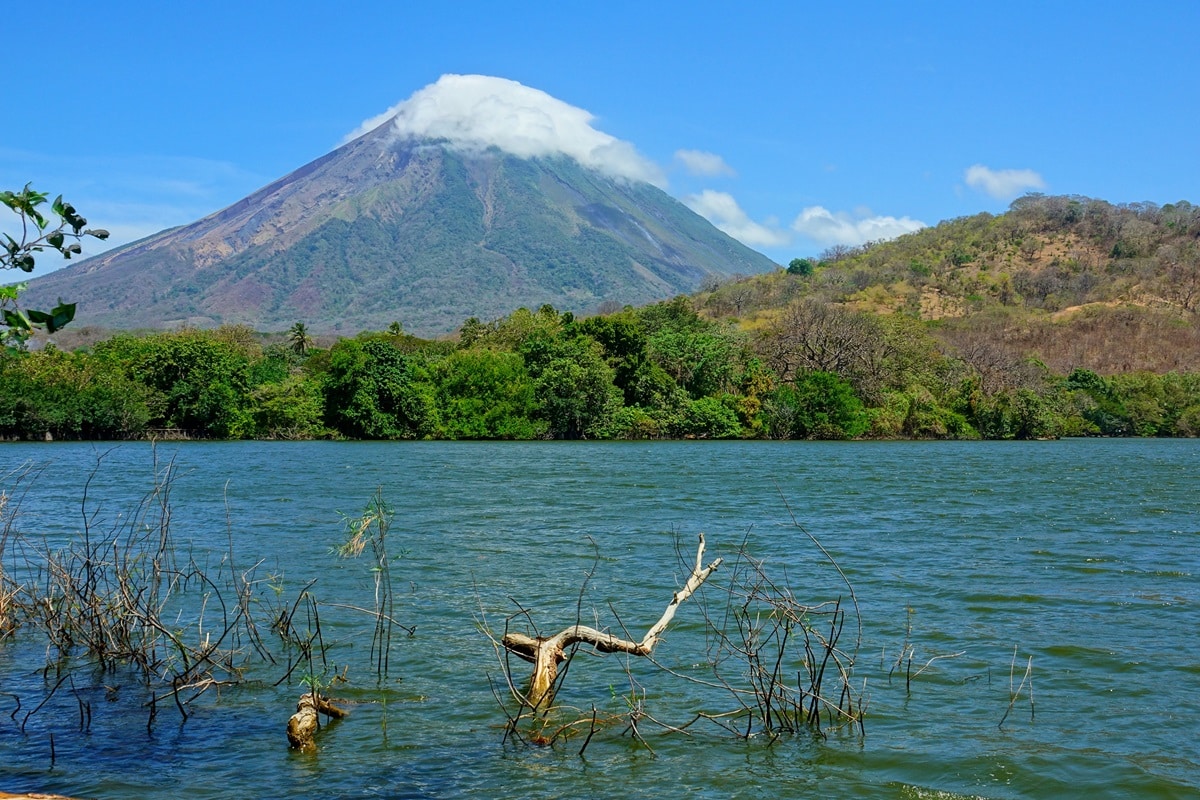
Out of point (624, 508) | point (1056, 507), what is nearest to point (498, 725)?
point (624, 508)

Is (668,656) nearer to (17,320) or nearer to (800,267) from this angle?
(17,320)

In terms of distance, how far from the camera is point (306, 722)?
9219mm

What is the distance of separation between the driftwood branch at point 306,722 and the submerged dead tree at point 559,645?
72.2 inches

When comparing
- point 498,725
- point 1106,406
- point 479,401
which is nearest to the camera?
point 498,725

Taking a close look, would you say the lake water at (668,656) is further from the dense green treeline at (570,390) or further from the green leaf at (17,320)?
the dense green treeline at (570,390)

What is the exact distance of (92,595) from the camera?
10.5 meters

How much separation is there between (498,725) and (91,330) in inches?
6404

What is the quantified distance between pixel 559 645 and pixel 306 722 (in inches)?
93.2

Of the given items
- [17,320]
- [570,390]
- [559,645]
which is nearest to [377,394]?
[570,390]

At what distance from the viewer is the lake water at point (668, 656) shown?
8680 millimetres

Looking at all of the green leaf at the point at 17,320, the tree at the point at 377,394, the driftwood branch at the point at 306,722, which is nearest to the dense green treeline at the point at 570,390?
the tree at the point at 377,394

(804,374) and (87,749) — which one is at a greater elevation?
(804,374)

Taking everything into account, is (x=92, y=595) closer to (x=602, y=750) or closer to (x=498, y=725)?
(x=498, y=725)

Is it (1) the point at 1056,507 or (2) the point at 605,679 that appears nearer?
(2) the point at 605,679
